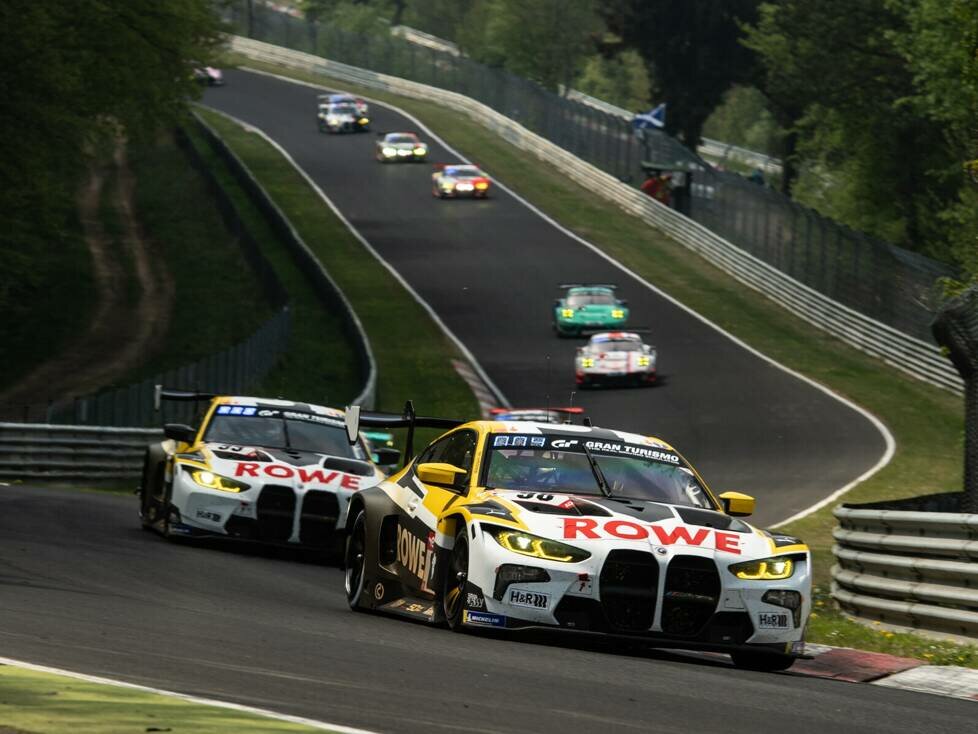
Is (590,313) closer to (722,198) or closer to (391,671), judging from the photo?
(722,198)

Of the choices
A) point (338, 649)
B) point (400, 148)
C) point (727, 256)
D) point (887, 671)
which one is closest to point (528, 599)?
point (338, 649)

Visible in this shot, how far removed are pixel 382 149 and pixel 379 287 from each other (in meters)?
24.4

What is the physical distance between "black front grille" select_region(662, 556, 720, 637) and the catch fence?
3739 cm

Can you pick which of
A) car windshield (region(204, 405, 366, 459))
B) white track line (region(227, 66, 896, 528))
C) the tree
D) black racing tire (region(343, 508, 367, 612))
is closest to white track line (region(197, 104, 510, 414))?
white track line (region(227, 66, 896, 528))

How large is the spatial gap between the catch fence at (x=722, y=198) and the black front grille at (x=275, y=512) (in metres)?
32.6

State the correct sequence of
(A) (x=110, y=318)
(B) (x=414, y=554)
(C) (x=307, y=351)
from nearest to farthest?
(B) (x=414, y=554), (C) (x=307, y=351), (A) (x=110, y=318)

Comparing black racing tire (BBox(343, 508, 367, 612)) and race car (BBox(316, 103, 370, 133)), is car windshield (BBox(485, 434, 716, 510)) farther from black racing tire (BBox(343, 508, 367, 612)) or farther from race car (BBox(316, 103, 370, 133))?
race car (BBox(316, 103, 370, 133))

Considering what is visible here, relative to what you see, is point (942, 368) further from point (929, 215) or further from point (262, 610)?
point (262, 610)

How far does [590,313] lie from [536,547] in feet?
124

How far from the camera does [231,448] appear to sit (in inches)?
656

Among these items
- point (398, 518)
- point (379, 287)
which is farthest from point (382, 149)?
point (398, 518)

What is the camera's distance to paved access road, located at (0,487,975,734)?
7.19m

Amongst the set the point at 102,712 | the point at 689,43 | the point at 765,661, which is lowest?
the point at 689,43

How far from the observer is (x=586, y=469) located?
11.2 meters
